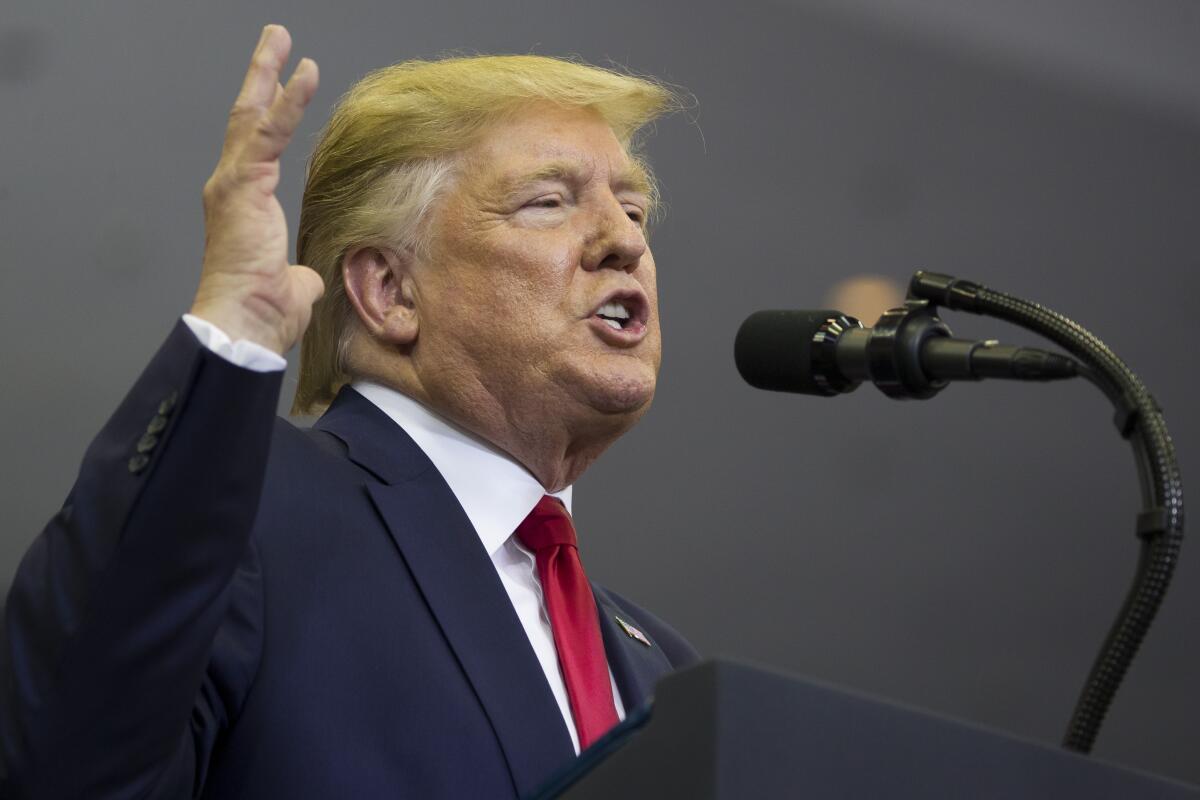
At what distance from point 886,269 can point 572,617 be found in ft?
4.82

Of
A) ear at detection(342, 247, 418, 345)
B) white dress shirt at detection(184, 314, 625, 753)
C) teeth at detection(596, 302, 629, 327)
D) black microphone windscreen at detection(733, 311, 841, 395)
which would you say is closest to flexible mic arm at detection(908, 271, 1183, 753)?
Result: black microphone windscreen at detection(733, 311, 841, 395)

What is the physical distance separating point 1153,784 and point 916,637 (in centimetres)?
202

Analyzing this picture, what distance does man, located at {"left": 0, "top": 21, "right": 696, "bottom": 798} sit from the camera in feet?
3.51

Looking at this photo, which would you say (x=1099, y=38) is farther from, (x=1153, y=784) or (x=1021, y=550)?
(x=1153, y=784)

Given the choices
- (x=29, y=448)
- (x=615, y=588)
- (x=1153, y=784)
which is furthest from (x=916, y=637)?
(x=1153, y=784)

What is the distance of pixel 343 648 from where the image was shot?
54.4 inches

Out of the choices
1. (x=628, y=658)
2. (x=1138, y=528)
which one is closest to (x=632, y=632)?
(x=628, y=658)

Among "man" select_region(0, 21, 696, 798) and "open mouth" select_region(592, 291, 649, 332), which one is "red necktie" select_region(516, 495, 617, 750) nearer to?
"man" select_region(0, 21, 696, 798)

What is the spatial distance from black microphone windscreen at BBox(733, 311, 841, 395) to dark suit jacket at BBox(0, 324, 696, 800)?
14.9 inches

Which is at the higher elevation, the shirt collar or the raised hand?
the raised hand

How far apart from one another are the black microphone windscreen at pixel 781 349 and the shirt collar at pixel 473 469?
0.43 m

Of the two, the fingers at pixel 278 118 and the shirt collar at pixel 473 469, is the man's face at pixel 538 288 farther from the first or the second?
the fingers at pixel 278 118

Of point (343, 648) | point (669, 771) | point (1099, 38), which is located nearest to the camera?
point (669, 771)

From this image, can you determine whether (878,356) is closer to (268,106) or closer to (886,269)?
(268,106)
